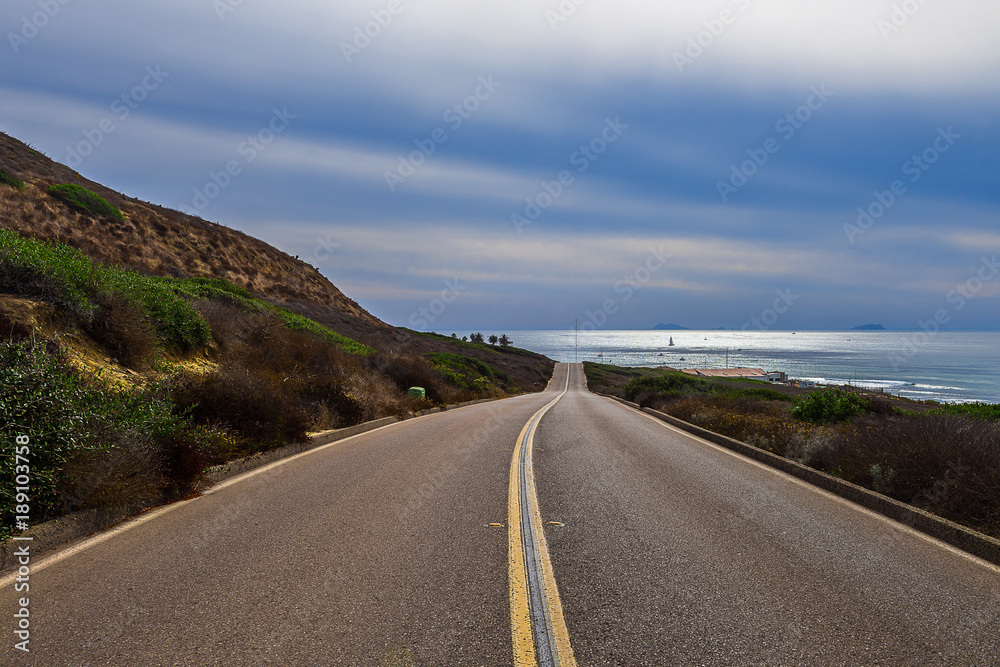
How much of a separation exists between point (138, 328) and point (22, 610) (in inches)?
327

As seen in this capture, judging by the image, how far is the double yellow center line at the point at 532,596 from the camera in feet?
11.2

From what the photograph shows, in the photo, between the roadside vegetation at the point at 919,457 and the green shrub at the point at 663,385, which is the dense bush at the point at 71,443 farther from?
the green shrub at the point at 663,385

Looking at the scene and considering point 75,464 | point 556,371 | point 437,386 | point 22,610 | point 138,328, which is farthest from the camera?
point 556,371

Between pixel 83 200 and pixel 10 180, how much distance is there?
389 cm

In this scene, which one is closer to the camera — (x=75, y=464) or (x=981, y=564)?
(x=981, y=564)

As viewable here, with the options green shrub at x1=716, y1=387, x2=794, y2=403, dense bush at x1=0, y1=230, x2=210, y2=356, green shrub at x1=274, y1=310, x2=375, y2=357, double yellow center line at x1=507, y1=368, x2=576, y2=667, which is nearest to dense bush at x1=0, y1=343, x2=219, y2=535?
dense bush at x1=0, y1=230, x2=210, y2=356

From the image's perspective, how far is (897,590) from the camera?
14.9ft

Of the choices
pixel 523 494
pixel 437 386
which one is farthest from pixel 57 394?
pixel 437 386

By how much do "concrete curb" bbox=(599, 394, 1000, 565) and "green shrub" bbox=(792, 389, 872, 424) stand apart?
4309 millimetres

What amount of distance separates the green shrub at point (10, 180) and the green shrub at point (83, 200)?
1618 mm

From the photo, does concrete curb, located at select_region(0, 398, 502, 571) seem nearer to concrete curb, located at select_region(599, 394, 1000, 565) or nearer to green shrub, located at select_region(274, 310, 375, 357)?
concrete curb, located at select_region(599, 394, 1000, 565)

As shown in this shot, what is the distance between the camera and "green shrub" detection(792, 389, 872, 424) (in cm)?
1441

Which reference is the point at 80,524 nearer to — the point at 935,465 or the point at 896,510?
the point at 896,510

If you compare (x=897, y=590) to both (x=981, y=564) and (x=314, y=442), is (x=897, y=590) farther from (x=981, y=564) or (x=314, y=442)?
(x=314, y=442)
